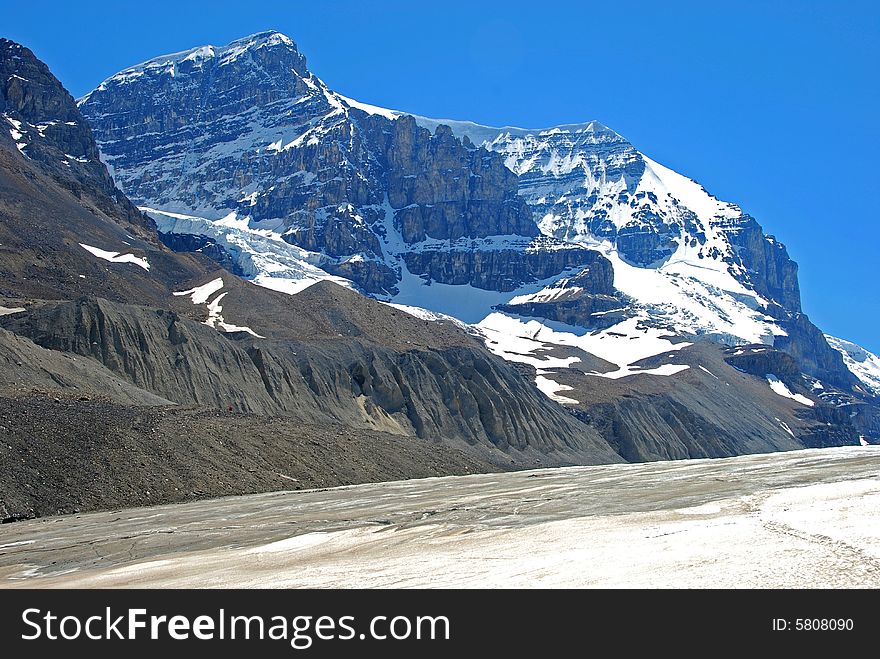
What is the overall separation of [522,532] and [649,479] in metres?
31.8

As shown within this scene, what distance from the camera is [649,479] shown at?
63.4 meters

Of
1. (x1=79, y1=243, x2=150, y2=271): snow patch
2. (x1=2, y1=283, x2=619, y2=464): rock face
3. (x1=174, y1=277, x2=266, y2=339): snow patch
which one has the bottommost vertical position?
(x1=2, y1=283, x2=619, y2=464): rock face

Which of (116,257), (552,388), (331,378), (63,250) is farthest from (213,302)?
(552,388)

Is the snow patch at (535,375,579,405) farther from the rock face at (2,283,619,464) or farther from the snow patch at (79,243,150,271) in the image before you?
the snow patch at (79,243,150,271)

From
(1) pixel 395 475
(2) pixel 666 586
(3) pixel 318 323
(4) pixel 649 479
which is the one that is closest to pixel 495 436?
(3) pixel 318 323

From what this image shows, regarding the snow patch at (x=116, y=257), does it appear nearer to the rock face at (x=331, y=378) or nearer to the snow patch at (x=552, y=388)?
the rock face at (x=331, y=378)

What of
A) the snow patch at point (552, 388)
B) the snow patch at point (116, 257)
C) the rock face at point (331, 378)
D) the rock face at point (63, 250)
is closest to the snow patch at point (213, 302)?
the rock face at point (63, 250)

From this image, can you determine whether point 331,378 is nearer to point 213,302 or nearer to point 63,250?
point 213,302

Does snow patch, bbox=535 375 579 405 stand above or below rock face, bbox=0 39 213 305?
below

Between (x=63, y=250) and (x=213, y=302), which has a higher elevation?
(x=63, y=250)

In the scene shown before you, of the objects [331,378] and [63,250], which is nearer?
[331,378]

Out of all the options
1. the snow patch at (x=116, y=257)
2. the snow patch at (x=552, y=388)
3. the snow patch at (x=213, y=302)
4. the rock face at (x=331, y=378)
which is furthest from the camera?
the snow patch at (x=552, y=388)

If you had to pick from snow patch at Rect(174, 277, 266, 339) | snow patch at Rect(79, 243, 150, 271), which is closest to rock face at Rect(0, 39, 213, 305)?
snow patch at Rect(79, 243, 150, 271)
